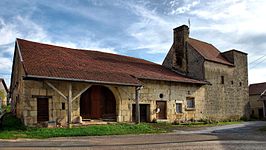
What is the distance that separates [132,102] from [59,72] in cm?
544

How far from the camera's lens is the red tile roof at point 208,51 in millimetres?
24369

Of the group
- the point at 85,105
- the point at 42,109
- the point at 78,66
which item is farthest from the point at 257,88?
the point at 42,109

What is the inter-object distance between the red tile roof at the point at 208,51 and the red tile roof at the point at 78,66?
10.9 feet

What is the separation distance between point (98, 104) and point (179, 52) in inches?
430

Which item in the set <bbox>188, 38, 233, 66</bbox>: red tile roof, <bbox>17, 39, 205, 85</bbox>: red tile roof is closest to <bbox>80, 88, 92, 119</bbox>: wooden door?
<bbox>17, 39, 205, 85</bbox>: red tile roof

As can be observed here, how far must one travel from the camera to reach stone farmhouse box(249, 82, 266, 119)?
3334 cm

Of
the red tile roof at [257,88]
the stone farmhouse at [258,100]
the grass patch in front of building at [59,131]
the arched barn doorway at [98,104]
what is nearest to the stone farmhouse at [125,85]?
the arched barn doorway at [98,104]

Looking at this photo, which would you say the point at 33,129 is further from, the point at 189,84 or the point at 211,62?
the point at 211,62

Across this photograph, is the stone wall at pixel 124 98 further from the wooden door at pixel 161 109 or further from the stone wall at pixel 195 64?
the stone wall at pixel 195 64

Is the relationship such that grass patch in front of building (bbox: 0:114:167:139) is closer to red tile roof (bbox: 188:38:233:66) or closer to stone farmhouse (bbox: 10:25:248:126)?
stone farmhouse (bbox: 10:25:248:126)

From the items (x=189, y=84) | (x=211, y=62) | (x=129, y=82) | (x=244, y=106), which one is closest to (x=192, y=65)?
(x=211, y=62)

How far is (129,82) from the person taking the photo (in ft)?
53.3

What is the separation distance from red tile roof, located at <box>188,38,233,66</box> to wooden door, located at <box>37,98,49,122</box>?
14.1 metres

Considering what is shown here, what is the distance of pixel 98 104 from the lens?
1747 centimetres
